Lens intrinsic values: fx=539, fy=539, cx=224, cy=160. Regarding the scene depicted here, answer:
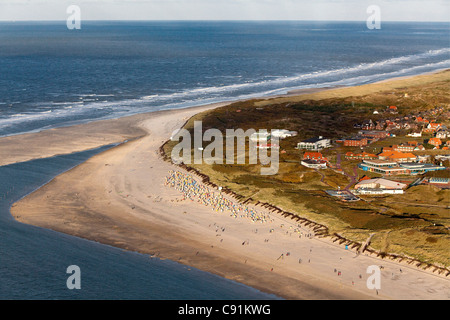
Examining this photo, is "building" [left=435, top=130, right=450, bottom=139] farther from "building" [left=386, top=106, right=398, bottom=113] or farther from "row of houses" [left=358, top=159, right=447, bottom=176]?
"building" [left=386, top=106, right=398, bottom=113]

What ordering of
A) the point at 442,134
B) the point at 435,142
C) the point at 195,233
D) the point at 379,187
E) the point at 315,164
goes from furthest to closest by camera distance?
the point at 442,134, the point at 435,142, the point at 315,164, the point at 379,187, the point at 195,233

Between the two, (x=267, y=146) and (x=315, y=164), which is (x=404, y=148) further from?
(x=267, y=146)

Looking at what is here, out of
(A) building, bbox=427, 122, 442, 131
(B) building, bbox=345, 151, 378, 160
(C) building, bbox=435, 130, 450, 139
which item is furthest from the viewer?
(A) building, bbox=427, 122, 442, 131

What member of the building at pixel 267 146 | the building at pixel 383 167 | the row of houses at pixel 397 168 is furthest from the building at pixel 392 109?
the row of houses at pixel 397 168

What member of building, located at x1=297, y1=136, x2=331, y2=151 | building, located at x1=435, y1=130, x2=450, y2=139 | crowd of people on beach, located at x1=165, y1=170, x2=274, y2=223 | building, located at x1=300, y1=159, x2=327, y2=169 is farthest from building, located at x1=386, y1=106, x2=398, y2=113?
crowd of people on beach, located at x1=165, y1=170, x2=274, y2=223

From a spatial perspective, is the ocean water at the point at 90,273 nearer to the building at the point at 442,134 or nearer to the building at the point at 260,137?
the building at the point at 260,137

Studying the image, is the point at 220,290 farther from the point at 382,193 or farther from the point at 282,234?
the point at 382,193

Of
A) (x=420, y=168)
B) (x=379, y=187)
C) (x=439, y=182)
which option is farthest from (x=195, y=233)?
(x=420, y=168)
